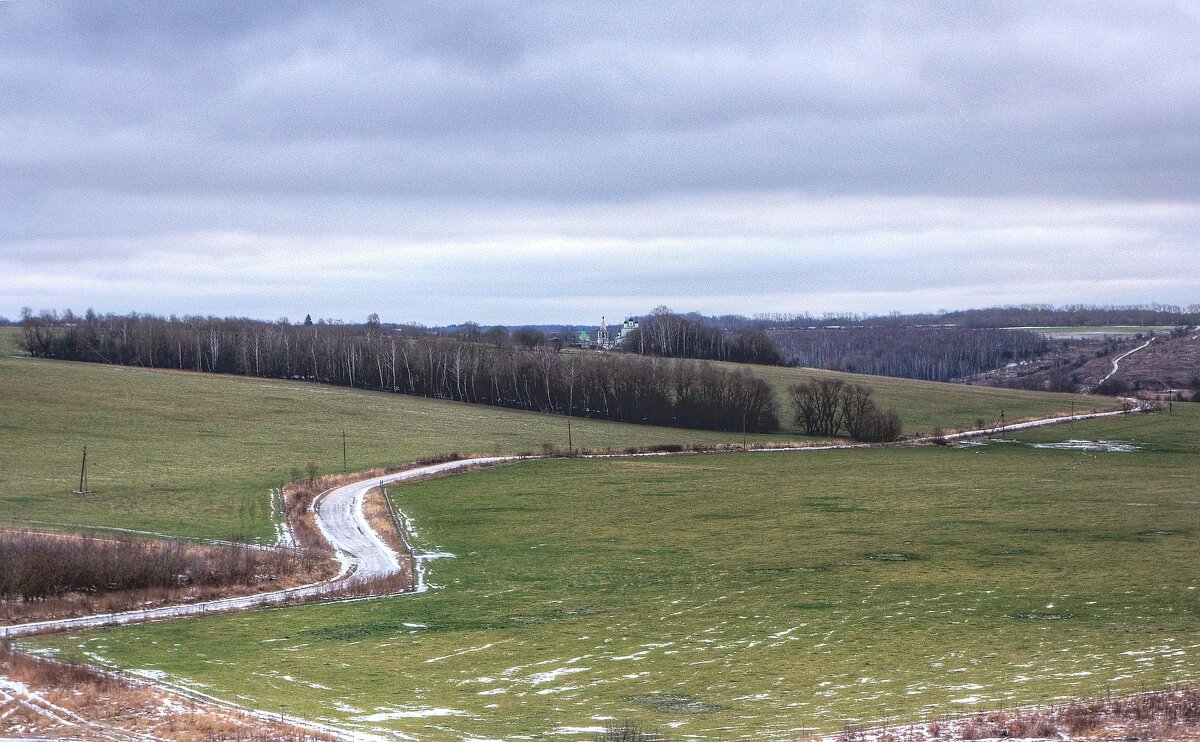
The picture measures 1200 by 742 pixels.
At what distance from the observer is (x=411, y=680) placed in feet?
82.6

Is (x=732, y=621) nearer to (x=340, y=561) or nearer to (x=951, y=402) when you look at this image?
(x=340, y=561)

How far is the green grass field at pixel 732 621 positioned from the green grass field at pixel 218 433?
13123 mm

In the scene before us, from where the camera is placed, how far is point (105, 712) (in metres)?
20.8

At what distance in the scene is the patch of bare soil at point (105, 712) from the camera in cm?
1923

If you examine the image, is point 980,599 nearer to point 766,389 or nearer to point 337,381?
point 766,389

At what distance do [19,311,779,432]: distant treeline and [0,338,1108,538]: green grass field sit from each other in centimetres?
668

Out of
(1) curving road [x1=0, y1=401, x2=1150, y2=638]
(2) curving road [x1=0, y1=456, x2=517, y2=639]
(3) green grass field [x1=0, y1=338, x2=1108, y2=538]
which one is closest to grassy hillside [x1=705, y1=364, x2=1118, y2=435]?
(3) green grass field [x1=0, y1=338, x2=1108, y2=538]

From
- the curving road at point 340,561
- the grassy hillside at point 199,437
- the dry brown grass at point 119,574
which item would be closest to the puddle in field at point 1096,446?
the grassy hillside at point 199,437

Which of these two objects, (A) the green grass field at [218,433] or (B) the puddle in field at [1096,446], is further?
(B) the puddle in field at [1096,446]

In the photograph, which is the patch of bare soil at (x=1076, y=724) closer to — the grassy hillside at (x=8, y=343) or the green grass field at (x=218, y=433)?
the green grass field at (x=218, y=433)

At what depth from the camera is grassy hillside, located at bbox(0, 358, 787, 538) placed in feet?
184

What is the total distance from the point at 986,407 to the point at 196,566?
107 m

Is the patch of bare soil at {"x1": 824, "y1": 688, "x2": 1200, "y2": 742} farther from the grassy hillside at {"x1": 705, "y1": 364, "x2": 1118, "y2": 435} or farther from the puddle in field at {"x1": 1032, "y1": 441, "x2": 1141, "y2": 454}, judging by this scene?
the grassy hillside at {"x1": 705, "y1": 364, "x2": 1118, "y2": 435}

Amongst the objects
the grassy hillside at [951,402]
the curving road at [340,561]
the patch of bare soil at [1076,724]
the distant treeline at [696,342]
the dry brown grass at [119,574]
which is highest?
the distant treeline at [696,342]
